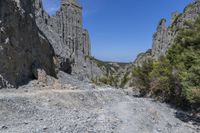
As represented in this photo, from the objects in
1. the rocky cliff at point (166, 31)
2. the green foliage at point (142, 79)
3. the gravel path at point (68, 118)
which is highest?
the rocky cliff at point (166, 31)

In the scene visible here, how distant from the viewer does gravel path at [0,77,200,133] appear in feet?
→ 81.8

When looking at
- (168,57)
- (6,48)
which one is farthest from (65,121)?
(168,57)

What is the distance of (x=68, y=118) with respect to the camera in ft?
94.1

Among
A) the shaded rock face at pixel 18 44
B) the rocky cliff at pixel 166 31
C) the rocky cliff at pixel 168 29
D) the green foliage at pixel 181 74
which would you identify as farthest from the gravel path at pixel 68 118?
the rocky cliff at pixel 168 29

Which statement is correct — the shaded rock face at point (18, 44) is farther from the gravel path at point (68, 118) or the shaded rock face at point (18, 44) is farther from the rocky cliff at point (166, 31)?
the rocky cliff at point (166, 31)

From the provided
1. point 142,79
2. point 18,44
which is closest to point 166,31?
point 142,79

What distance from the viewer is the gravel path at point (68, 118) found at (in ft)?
81.8

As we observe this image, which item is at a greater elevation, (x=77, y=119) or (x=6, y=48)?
(x=6, y=48)

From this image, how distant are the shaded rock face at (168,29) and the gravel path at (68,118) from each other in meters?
81.8

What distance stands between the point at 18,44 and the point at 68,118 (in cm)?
2023

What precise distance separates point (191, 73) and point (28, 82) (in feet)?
74.6

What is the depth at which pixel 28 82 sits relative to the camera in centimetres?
4491

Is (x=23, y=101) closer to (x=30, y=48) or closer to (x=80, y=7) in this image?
(x=30, y=48)

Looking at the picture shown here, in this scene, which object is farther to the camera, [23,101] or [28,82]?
[28,82]
